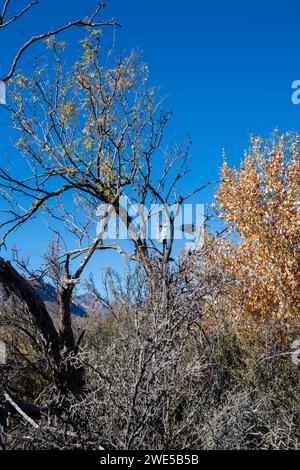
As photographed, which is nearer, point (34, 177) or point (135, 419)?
point (135, 419)

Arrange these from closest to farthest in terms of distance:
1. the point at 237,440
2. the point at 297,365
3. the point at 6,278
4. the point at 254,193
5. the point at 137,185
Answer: the point at 237,440
the point at 6,278
the point at 297,365
the point at 137,185
the point at 254,193

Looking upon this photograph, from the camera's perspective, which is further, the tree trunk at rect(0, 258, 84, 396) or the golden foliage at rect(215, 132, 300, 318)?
the golden foliage at rect(215, 132, 300, 318)

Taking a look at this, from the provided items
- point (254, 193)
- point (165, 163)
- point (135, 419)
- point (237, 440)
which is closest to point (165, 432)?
point (135, 419)

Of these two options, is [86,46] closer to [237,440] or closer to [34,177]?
[34,177]

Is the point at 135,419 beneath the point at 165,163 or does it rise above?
beneath

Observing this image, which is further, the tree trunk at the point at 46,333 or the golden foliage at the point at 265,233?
the golden foliage at the point at 265,233

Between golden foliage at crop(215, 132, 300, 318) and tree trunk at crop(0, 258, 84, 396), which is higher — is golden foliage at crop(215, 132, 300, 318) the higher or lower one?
the higher one

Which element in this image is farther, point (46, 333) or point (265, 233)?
point (265, 233)

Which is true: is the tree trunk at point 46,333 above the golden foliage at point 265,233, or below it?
below

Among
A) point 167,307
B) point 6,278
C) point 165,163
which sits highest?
point 165,163
